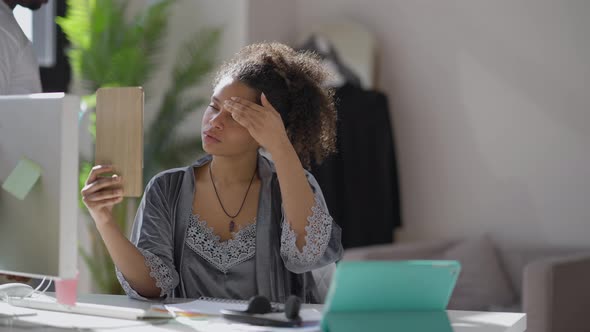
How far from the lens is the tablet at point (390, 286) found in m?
1.40

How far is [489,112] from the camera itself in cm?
477

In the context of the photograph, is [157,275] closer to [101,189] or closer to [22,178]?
[101,189]

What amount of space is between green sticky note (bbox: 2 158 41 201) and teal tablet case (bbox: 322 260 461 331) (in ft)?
1.89

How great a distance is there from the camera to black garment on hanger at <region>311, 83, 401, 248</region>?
4.84m

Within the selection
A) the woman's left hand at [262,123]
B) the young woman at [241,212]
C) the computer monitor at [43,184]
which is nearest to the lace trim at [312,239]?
the young woman at [241,212]

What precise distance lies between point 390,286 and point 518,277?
10.6 ft

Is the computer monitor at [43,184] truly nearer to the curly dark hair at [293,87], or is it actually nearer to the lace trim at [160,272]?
the lace trim at [160,272]

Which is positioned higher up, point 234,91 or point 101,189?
point 234,91

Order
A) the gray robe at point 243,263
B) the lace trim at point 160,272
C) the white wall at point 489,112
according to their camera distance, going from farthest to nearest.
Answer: the white wall at point 489,112 < the gray robe at point 243,263 < the lace trim at point 160,272

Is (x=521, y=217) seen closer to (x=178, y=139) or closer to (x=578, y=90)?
(x=578, y=90)

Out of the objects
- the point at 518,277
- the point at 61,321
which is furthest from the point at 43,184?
the point at 518,277

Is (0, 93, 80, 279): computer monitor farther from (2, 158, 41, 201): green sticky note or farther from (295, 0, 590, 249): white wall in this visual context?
(295, 0, 590, 249): white wall

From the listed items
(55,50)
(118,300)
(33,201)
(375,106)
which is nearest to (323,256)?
(118,300)

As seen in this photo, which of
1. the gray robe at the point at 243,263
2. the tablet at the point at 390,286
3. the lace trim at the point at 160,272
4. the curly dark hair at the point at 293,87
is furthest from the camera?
the curly dark hair at the point at 293,87
